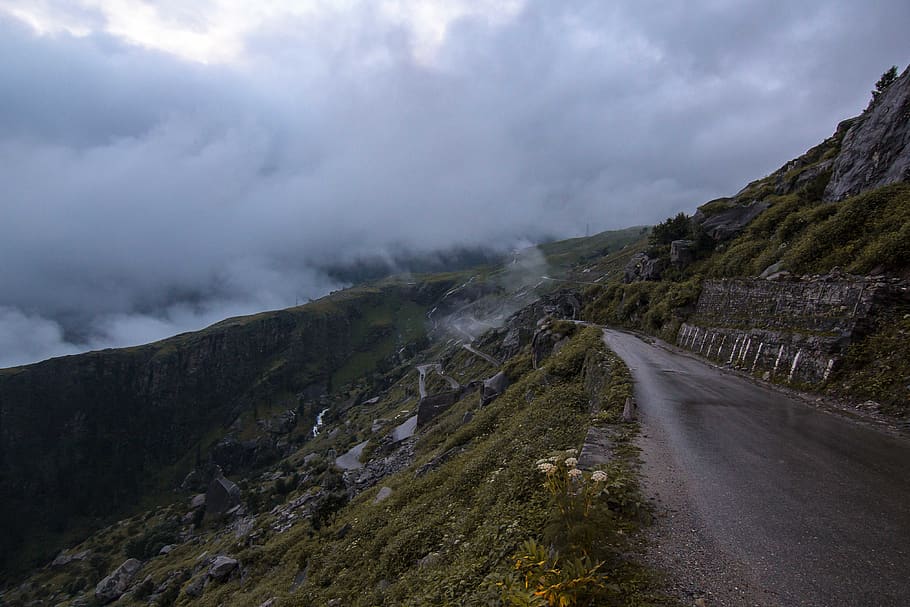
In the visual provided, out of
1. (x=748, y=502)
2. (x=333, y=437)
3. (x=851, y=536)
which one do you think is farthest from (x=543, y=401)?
(x=333, y=437)

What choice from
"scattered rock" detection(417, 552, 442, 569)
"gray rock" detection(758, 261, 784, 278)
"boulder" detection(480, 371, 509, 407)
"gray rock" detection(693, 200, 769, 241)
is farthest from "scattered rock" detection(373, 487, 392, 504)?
"gray rock" detection(693, 200, 769, 241)

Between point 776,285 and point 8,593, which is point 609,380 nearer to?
point 776,285

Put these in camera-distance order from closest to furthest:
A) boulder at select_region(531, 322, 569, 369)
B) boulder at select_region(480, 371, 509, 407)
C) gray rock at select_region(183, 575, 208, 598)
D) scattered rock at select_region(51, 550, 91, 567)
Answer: gray rock at select_region(183, 575, 208, 598)
boulder at select_region(480, 371, 509, 407)
boulder at select_region(531, 322, 569, 369)
scattered rock at select_region(51, 550, 91, 567)

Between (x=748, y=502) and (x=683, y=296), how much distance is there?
33.3 metres

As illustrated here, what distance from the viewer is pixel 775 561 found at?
21.7 feet

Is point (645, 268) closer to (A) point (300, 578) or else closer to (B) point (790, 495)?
(B) point (790, 495)

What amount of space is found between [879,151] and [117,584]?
14561cm

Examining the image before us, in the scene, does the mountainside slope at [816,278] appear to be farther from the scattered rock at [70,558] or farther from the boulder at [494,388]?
the scattered rock at [70,558]

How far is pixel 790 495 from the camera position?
8703mm

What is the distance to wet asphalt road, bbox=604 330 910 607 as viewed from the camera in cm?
612

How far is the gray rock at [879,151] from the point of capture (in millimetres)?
29641

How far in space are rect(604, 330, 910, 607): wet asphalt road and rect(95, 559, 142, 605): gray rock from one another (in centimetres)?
12192

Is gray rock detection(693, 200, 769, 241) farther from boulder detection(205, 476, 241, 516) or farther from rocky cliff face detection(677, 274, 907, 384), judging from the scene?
boulder detection(205, 476, 241, 516)

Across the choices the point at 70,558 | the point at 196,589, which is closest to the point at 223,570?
the point at 196,589
